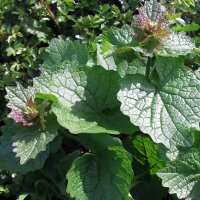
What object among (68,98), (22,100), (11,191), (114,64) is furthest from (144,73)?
(11,191)

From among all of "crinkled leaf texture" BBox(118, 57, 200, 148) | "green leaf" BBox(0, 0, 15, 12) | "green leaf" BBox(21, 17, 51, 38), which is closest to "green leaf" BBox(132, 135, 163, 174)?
"crinkled leaf texture" BBox(118, 57, 200, 148)

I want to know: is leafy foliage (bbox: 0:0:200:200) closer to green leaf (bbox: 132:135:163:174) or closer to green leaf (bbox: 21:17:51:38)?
green leaf (bbox: 132:135:163:174)

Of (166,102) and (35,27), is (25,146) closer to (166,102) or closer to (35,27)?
(166,102)

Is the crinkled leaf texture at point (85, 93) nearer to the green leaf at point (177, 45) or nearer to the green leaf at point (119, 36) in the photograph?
the green leaf at point (119, 36)

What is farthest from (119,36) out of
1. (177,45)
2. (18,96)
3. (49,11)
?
(49,11)

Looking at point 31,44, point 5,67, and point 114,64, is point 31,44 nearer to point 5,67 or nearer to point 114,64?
point 5,67

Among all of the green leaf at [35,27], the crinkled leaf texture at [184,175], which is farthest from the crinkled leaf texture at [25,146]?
the green leaf at [35,27]
